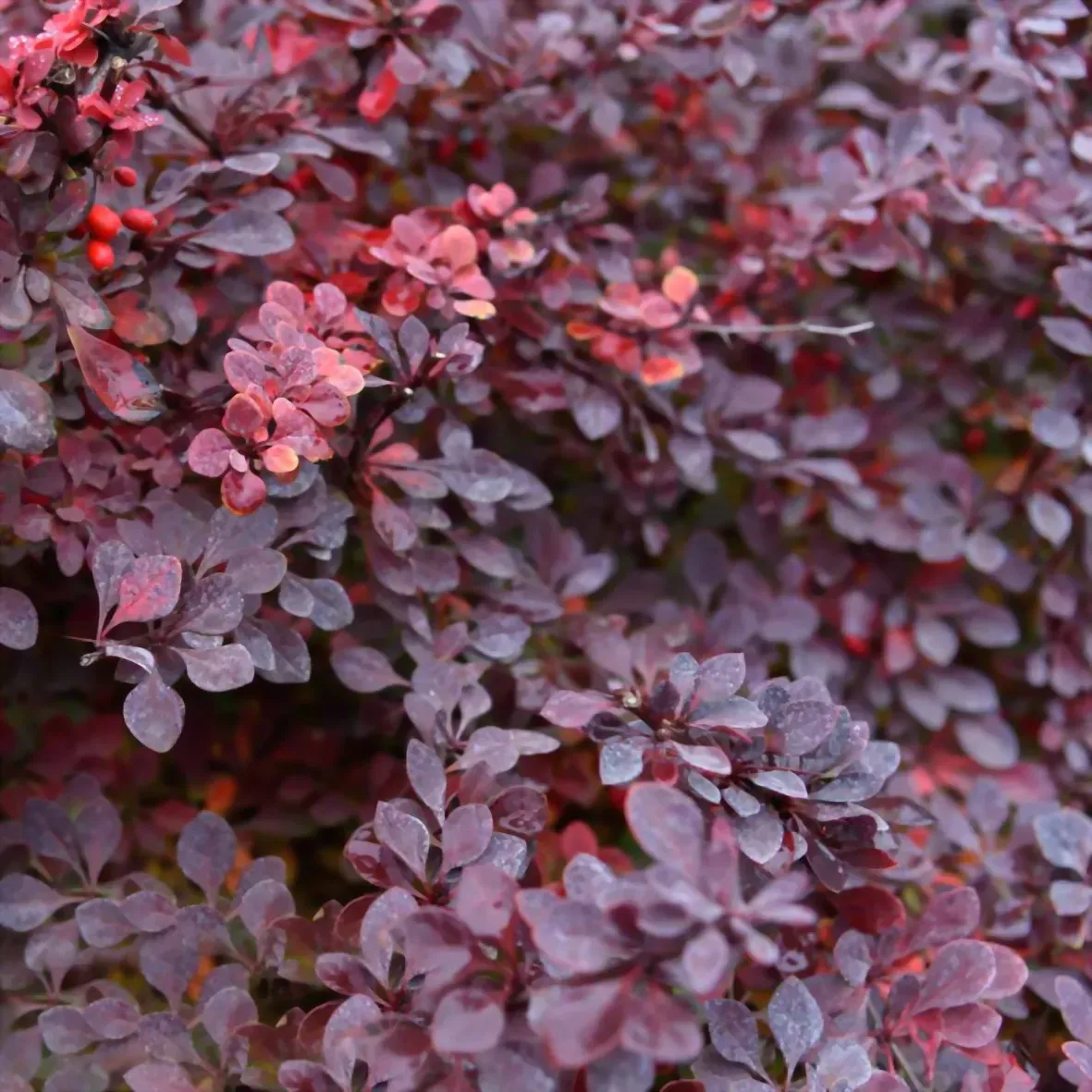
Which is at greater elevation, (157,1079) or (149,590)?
(149,590)

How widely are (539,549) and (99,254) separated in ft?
1.37

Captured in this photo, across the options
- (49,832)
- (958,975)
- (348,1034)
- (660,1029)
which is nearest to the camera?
(660,1029)

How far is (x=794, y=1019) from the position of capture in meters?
0.65

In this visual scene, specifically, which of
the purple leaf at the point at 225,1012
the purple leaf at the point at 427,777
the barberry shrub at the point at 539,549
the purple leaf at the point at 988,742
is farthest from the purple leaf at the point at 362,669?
the purple leaf at the point at 988,742

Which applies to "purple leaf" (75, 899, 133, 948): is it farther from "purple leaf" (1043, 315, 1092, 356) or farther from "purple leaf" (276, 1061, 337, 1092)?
"purple leaf" (1043, 315, 1092, 356)

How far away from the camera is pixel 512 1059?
0.53m

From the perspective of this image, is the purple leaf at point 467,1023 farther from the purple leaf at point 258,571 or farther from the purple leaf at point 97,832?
the purple leaf at point 97,832

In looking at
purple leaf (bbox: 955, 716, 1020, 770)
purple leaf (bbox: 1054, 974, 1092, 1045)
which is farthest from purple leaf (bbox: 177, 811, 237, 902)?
purple leaf (bbox: 955, 716, 1020, 770)

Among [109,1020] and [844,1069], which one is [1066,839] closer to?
[844,1069]

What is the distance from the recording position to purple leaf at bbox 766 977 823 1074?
640mm

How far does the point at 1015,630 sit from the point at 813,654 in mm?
213

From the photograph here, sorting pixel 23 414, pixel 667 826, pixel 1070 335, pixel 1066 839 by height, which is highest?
pixel 23 414

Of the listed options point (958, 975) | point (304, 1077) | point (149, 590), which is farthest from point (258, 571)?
point (958, 975)

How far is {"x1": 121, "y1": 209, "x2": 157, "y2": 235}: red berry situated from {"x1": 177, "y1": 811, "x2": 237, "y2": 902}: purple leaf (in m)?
0.42
